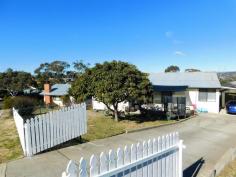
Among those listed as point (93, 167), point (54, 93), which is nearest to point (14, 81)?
point (54, 93)

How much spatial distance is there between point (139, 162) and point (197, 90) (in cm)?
2006

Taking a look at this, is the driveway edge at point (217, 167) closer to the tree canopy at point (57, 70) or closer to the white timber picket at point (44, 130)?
the white timber picket at point (44, 130)

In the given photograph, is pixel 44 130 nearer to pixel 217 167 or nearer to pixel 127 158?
pixel 127 158

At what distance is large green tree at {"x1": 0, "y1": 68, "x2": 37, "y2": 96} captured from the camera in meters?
46.5

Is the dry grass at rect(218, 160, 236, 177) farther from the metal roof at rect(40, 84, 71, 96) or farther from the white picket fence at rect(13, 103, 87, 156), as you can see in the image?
the metal roof at rect(40, 84, 71, 96)

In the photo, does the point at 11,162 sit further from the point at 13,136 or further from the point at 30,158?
the point at 13,136

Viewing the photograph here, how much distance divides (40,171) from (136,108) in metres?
15.9

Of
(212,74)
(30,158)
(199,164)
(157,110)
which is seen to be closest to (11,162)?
Result: (30,158)

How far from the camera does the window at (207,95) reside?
21605 millimetres

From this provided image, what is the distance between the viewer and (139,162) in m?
4.04

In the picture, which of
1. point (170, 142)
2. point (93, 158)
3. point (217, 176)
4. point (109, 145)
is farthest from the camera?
point (109, 145)

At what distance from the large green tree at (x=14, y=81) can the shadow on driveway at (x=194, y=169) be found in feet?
149

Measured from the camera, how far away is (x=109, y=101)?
1523 centimetres

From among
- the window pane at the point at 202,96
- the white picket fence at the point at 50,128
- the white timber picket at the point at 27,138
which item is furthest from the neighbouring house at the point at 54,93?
the white timber picket at the point at 27,138
